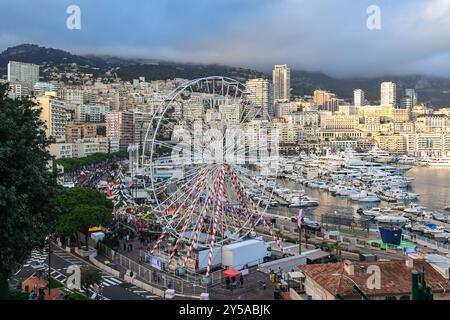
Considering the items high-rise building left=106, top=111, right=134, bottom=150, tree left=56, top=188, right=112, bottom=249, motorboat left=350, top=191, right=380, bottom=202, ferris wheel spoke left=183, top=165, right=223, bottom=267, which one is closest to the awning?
ferris wheel spoke left=183, top=165, right=223, bottom=267

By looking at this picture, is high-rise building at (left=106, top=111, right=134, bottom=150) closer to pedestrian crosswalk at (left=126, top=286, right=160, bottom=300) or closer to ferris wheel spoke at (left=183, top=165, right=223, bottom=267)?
ferris wheel spoke at (left=183, top=165, right=223, bottom=267)

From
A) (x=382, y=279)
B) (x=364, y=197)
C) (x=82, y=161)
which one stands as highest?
(x=82, y=161)

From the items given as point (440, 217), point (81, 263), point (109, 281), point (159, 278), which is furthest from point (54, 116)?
point (159, 278)

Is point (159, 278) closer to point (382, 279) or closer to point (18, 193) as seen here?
point (18, 193)

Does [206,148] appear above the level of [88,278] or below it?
above

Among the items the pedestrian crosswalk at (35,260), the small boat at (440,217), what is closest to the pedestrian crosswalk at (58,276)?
the pedestrian crosswalk at (35,260)
